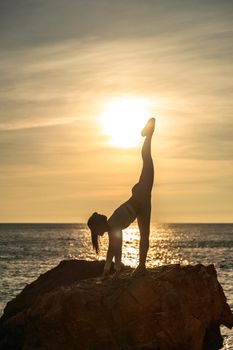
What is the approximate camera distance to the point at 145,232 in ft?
68.0

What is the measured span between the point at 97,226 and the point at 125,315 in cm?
250

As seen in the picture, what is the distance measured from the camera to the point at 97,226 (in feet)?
66.0

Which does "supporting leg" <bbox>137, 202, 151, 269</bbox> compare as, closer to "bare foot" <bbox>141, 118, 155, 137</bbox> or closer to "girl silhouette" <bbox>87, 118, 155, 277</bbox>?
"girl silhouette" <bbox>87, 118, 155, 277</bbox>

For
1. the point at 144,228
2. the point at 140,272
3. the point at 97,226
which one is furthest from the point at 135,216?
the point at 140,272

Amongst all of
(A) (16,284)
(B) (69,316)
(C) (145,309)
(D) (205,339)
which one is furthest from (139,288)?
(A) (16,284)

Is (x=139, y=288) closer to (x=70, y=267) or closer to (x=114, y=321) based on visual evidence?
(x=114, y=321)

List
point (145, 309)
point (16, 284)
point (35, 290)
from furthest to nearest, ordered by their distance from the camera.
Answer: point (16, 284)
point (35, 290)
point (145, 309)

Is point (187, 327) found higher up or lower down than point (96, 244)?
lower down

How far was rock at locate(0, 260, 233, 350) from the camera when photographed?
19750 millimetres

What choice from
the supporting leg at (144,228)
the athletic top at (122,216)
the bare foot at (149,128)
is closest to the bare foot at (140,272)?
the supporting leg at (144,228)

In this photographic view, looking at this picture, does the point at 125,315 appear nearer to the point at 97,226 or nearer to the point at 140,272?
the point at 140,272

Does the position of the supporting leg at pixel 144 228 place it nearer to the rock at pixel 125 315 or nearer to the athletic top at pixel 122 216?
the athletic top at pixel 122 216

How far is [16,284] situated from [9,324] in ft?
86.7

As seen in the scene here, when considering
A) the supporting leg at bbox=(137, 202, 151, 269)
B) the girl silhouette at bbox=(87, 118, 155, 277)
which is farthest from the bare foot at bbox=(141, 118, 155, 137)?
the supporting leg at bbox=(137, 202, 151, 269)
